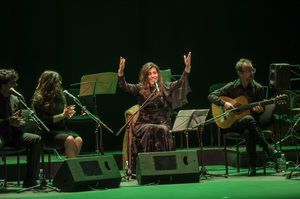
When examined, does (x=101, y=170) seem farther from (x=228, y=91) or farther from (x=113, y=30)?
(x=113, y=30)

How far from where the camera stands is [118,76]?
6551mm

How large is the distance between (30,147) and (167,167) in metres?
1.67

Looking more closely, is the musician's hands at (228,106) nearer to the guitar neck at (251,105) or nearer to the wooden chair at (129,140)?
the guitar neck at (251,105)

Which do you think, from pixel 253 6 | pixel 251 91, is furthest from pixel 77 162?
pixel 253 6

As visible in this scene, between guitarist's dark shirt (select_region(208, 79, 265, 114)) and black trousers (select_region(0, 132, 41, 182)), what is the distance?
7.76 ft

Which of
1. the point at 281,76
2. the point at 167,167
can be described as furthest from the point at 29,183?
the point at 281,76

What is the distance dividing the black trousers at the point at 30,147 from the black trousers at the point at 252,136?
99.8 inches

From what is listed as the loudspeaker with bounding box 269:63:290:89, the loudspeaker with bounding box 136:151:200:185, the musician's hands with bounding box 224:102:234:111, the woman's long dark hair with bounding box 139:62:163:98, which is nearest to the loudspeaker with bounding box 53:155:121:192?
the loudspeaker with bounding box 136:151:200:185

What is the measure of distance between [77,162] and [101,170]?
301 millimetres

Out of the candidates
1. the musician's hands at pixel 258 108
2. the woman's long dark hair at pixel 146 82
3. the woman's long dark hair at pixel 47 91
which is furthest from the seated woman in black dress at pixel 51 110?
the musician's hands at pixel 258 108

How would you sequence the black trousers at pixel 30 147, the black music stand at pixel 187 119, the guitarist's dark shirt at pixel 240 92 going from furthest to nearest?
the guitarist's dark shirt at pixel 240 92, the black music stand at pixel 187 119, the black trousers at pixel 30 147

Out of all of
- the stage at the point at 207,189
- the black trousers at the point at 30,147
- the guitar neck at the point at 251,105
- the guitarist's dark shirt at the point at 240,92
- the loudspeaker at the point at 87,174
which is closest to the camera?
the stage at the point at 207,189

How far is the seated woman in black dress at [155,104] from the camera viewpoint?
21.0ft

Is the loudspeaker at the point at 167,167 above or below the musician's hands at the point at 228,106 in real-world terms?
below
